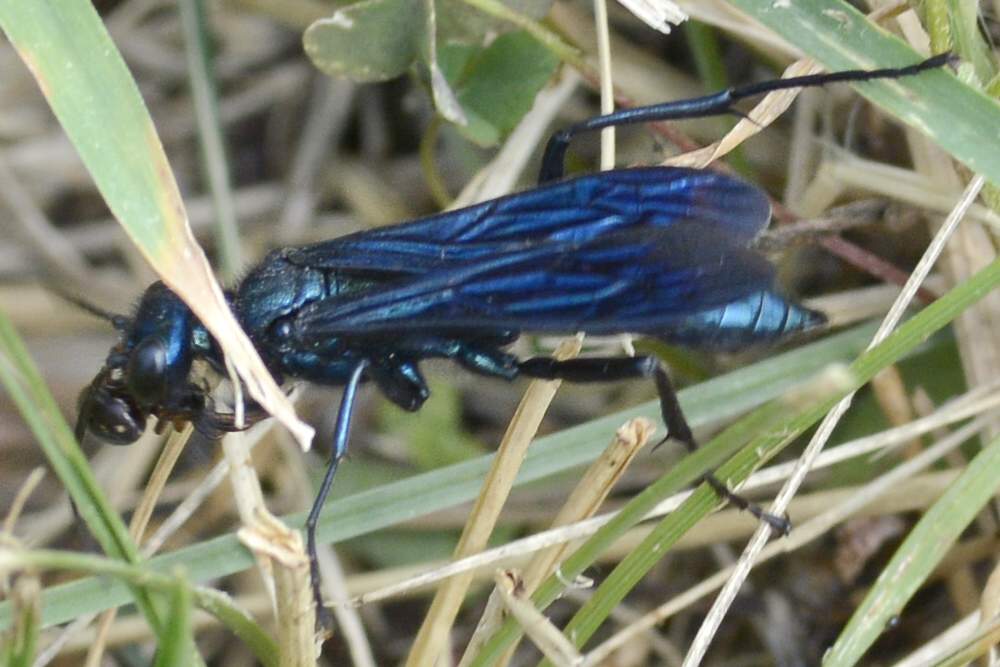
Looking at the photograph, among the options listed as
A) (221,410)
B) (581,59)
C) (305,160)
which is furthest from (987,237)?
(305,160)

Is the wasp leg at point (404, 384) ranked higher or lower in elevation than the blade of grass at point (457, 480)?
higher

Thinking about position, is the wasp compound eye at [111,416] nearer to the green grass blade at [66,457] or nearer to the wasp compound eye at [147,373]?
the wasp compound eye at [147,373]

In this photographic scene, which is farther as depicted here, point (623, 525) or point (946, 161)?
point (946, 161)

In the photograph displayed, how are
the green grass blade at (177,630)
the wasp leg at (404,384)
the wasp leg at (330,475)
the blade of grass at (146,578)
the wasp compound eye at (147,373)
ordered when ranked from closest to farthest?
1. the blade of grass at (146,578)
2. the green grass blade at (177,630)
3. the wasp leg at (330,475)
4. the wasp compound eye at (147,373)
5. the wasp leg at (404,384)

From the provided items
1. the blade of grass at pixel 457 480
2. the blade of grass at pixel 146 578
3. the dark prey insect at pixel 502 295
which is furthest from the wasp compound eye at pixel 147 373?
the blade of grass at pixel 146 578

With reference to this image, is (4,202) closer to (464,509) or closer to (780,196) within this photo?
(464,509)

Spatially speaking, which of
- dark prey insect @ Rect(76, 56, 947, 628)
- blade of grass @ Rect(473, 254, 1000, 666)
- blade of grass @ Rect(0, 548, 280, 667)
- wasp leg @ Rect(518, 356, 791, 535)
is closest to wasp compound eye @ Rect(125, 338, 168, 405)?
dark prey insect @ Rect(76, 56, 947, 628)

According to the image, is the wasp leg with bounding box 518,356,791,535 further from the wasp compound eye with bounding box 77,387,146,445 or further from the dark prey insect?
the wasp compound eye with bounding box 77,387,146,445

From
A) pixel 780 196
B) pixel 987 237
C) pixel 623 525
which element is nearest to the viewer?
pixel 623 525
